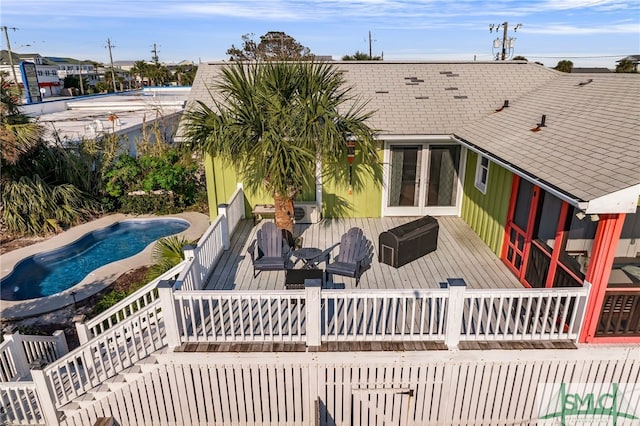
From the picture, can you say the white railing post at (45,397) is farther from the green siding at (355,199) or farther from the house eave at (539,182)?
the house eave at (539,182)

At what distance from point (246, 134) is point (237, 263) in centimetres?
262

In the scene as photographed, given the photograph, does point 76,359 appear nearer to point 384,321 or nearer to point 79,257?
point 384,321

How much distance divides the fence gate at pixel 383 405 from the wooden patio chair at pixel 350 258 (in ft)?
6.32

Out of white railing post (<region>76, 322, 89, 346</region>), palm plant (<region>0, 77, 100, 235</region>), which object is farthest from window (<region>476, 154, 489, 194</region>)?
palm plant (<region>0, 77, 100, 235</region>)

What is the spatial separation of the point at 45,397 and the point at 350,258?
5.01 m

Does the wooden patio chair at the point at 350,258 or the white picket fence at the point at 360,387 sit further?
the wooden patio chair at the point at 350,258

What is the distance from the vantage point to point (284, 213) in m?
8.20

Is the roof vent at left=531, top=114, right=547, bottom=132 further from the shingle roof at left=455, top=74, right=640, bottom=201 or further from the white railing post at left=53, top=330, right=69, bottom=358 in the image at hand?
the white railing post at left=53, top=330, right=69, bottom=358

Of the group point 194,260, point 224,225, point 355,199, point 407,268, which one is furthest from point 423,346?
point 355,199

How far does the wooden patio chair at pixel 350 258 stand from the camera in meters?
6.74

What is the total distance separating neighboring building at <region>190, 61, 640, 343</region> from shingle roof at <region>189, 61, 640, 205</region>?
0.09 feet

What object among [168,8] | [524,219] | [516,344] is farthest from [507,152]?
[168,8]

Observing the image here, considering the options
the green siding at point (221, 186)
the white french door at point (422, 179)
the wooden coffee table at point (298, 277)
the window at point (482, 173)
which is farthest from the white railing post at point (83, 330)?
the window at point (482, 173)

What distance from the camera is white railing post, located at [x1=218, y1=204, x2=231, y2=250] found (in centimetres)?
810
